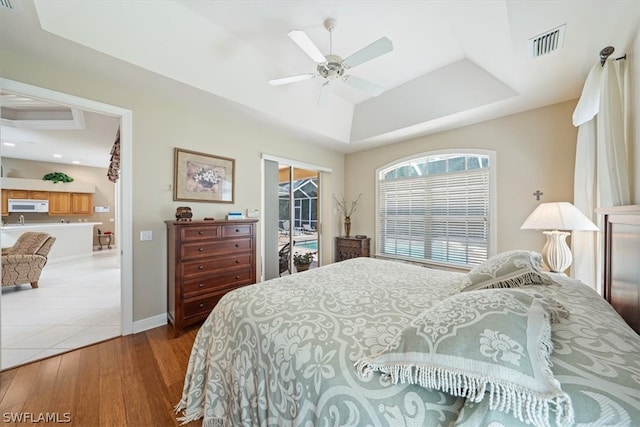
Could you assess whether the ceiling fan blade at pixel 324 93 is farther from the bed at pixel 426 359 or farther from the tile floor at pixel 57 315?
Answer: the tile floor at pixel 57 315

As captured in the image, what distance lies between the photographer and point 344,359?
0.86 metres

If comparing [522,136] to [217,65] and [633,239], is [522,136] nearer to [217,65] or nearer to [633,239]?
[633,239]

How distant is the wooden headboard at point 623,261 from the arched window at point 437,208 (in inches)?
76.7

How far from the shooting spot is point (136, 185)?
262 centimetres

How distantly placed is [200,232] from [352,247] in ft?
9.40

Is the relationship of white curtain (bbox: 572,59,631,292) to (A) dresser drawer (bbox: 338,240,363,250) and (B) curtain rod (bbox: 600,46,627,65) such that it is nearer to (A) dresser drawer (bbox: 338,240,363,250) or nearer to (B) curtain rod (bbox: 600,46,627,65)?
(B) curtain rod (bbox: 600,46,627,65)

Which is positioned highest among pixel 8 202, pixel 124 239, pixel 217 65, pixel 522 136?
pixel 217 65

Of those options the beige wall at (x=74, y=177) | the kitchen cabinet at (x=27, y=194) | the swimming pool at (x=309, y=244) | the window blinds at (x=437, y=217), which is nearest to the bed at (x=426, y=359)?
the window blinds at (x=437, y=217)

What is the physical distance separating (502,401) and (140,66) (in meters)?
3.27

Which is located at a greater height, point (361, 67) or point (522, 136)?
point (361, 67)

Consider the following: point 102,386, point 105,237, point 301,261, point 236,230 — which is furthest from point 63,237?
point 102,386

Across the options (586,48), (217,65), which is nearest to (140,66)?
(217,65)

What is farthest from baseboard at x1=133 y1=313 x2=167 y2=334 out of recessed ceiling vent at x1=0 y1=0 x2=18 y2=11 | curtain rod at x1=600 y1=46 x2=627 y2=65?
curtain rod at x1=600 y1=46 x2=627 y2=65

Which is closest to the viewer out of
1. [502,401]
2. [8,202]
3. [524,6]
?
[502,401]
